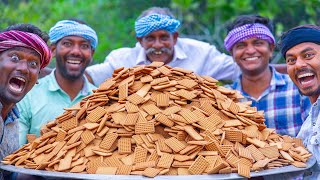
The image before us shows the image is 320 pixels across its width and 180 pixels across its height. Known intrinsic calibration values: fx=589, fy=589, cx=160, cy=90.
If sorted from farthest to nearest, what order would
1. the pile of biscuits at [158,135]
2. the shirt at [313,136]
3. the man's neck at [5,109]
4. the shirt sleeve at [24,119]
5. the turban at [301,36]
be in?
the shirt sleeve at [24,119] < the turban at [301,36] < the man's neck at [5,109] < the shirt at [313,136] < the pile of biscuits at [158,135]

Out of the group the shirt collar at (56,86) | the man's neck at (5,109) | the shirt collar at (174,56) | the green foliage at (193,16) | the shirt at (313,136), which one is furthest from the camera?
the green foliage at (193,16)

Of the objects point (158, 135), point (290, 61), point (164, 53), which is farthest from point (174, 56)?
point (158, 135)

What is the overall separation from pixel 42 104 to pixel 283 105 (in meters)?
1.72

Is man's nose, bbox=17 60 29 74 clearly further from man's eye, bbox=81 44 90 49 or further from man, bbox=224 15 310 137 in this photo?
man, bbox=224 15 310 137

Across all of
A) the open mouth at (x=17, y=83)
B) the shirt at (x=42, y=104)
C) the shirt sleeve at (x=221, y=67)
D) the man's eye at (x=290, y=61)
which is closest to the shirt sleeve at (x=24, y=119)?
the shirt at (x=42, y=104)

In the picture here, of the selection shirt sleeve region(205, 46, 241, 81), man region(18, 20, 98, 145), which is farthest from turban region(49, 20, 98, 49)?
shirt sleeve region(205, 46, 241, 81)

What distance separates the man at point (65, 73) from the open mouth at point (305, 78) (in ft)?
5.18

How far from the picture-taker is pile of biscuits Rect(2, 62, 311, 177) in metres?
2.84

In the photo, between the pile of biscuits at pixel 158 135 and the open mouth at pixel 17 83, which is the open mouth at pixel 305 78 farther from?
the open mouth at pixel 17 83

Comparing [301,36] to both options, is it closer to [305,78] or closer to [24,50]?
[305,78]

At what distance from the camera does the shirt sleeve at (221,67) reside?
4.81m

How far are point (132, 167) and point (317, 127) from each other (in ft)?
3.90

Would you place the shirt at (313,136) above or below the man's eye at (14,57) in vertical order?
below

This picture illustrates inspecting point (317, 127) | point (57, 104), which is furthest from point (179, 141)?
point (57, 104)
